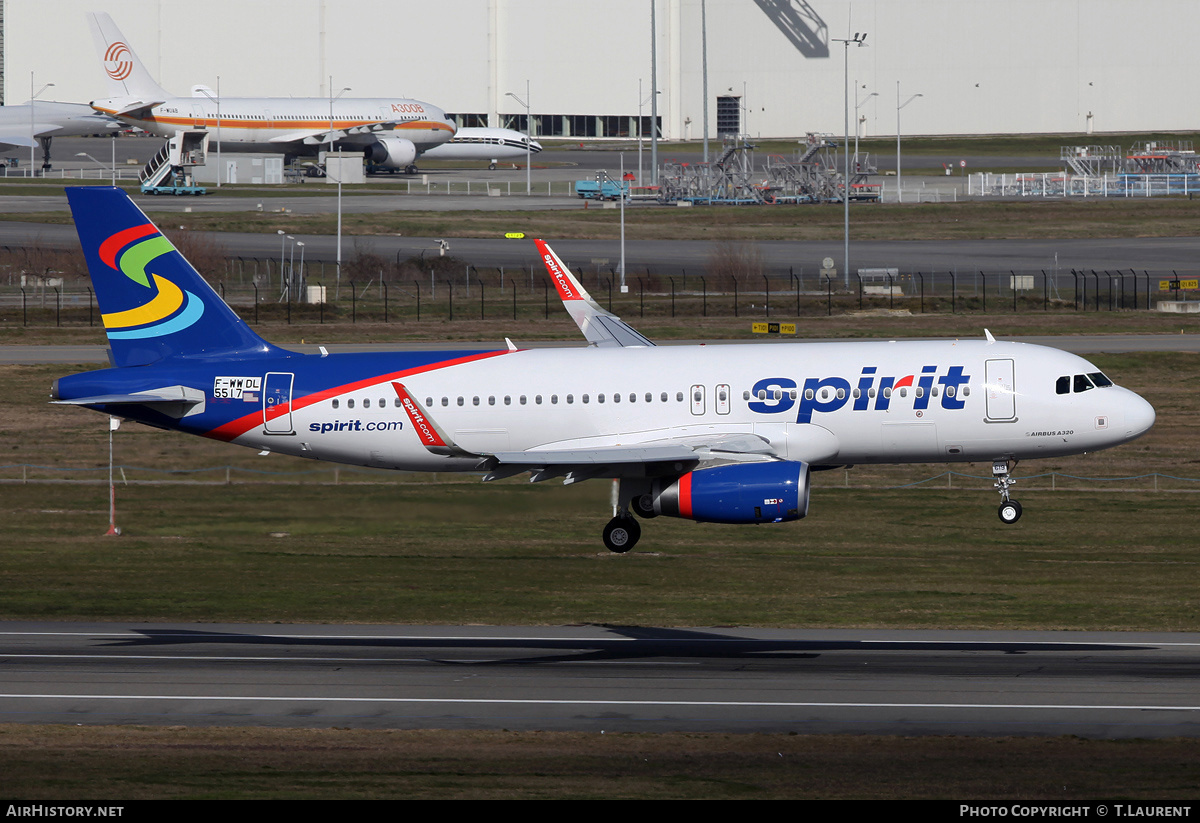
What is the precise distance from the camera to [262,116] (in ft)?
549

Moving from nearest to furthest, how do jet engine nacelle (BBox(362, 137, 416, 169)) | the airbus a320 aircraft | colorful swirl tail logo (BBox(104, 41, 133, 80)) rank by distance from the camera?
the airbus a320 aircraft < colorful swirl tail logo (BBox(104, 41, 133, 80)) < jet engine nacelle (BBox(362, 137, 416, 169))

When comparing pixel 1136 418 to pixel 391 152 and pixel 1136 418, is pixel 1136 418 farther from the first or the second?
pixel 391 152

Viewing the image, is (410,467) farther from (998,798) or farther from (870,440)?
(998,798)

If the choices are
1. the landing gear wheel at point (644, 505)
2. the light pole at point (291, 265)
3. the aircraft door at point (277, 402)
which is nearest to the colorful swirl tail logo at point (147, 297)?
the aircraft door at point (277, 402)

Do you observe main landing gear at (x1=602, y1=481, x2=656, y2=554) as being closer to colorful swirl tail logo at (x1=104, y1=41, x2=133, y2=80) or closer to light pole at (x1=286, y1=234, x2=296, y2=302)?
light pole at (x1=286, y1=234, x2=296, y2=302)

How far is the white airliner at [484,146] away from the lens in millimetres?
190875

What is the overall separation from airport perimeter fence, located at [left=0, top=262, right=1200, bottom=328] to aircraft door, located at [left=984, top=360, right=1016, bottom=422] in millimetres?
51597

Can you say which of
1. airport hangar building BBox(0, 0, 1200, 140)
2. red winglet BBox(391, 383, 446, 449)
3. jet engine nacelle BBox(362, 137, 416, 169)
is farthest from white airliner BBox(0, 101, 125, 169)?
red winglet BBox(391, 383, 446, 449)

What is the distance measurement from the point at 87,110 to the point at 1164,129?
131571mm

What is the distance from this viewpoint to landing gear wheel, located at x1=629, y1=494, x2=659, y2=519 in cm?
3800

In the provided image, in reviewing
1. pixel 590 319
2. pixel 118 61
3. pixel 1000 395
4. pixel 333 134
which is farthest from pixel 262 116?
pixel 1000 395

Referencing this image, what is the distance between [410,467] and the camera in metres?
41.6

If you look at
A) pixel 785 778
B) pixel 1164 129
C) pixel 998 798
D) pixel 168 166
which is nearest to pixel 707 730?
pixel 785 778

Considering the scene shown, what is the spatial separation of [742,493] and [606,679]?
657cm
